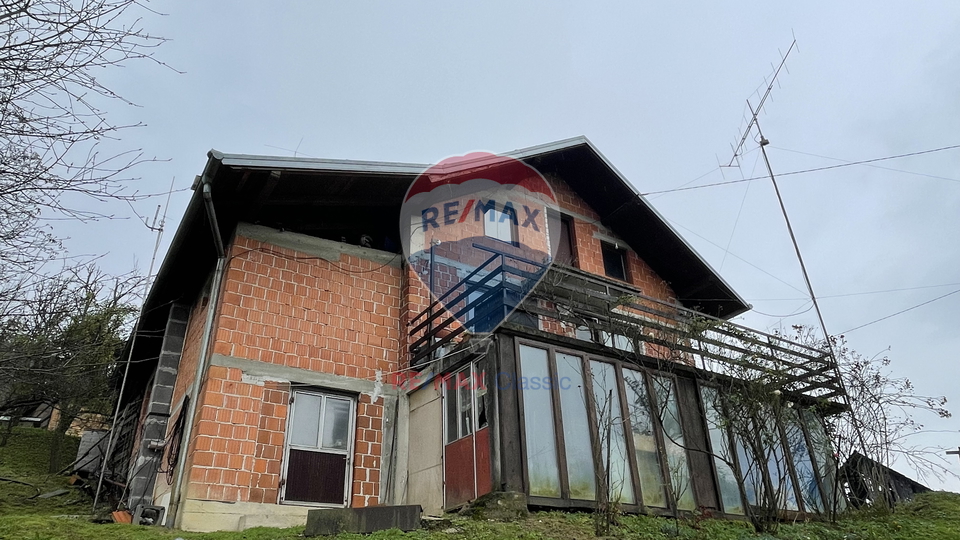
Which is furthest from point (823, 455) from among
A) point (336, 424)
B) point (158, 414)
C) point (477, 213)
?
point (158, 414)

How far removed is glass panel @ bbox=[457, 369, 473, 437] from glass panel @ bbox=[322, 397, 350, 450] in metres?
1.82

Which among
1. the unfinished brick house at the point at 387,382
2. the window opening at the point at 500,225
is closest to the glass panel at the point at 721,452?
the unfinished brick house at the point at 387,382

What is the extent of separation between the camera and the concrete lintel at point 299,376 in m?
9.14

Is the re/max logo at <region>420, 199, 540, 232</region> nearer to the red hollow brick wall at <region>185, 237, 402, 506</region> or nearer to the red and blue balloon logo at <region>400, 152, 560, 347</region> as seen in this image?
the red and blue balloon logo at <region>400, 152, 560, 347</region>

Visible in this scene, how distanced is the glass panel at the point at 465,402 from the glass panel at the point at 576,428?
3.98 ft

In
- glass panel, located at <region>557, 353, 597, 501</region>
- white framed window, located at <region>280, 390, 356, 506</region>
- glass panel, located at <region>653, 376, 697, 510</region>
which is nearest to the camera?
glass panel, located at <region>557, 353, 597, 501</region>

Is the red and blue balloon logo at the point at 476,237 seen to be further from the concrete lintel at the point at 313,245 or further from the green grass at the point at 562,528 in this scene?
the green grass at the point at 562,528

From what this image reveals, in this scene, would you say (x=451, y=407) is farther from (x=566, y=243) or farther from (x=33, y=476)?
(x=33, y=476)

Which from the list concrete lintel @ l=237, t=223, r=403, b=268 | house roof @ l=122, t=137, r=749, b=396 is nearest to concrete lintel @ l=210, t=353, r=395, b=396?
concrete lintel @ l=237, t=223, r=403, b=268

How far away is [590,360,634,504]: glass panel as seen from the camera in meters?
8.72

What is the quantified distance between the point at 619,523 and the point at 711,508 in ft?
7.76

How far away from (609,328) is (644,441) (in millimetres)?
1706

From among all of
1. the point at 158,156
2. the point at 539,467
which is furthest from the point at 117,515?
the point at 158,156

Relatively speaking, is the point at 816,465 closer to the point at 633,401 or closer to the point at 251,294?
the point at 633,401
